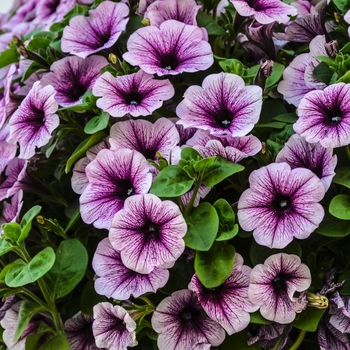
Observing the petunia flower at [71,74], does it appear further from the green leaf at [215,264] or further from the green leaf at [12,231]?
the green leaf at [215,264]

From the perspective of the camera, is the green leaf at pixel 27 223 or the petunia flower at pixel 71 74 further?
the petunia flower at pixel 71 74

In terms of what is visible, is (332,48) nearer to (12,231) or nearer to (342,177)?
(342,177)

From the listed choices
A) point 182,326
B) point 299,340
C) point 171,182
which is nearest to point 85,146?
point 171,182

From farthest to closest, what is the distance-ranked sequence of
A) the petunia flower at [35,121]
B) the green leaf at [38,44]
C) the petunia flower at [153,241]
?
the green leaf at [38,44] → the petunia flower at [35,121] → the petunia flower at [153,241]

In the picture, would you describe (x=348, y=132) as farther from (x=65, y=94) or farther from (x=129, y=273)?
(x=65, y=94)

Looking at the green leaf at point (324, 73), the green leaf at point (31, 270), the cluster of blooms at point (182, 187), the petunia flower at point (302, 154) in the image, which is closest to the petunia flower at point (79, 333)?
the cluster of blooms at point (182, 187)

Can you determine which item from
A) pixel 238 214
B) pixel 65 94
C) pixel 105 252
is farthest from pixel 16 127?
pixel 238 214
